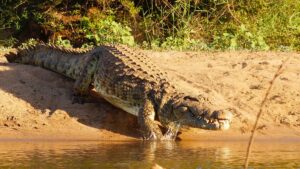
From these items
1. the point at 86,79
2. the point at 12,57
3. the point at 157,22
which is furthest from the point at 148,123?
the point at 157,22

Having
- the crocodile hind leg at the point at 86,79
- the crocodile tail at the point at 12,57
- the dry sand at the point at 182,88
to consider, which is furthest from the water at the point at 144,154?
the crocodile tail at the point at 12,57

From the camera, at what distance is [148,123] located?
7.95 m

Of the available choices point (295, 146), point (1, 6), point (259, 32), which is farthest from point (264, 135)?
point (1, 6)

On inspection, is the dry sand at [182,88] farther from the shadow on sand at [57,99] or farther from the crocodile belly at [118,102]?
the crocodile belly at [118,102]

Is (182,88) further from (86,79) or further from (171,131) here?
(86,79)

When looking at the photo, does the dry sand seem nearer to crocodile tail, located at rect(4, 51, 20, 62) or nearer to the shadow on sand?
the shadow on sand

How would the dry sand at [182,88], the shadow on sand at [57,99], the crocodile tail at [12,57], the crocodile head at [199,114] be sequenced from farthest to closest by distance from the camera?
1. the crocodile tail at [12,57]
2. the shadow on sand at [57,99]
3. the dry sand at [182,88]
4. the crocodile head at [199,114]

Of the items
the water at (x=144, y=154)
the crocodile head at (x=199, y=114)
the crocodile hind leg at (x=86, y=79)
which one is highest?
the crocodile hind leg at (x=86, y=79)

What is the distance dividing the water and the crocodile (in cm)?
27

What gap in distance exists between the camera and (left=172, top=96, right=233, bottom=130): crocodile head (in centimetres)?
734

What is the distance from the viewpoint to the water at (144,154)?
6.12 metres

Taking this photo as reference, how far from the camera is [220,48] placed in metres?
11.6

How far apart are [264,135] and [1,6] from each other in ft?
21.5

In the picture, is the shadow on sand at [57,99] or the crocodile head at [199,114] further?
the shadow on sand at [57,99]
